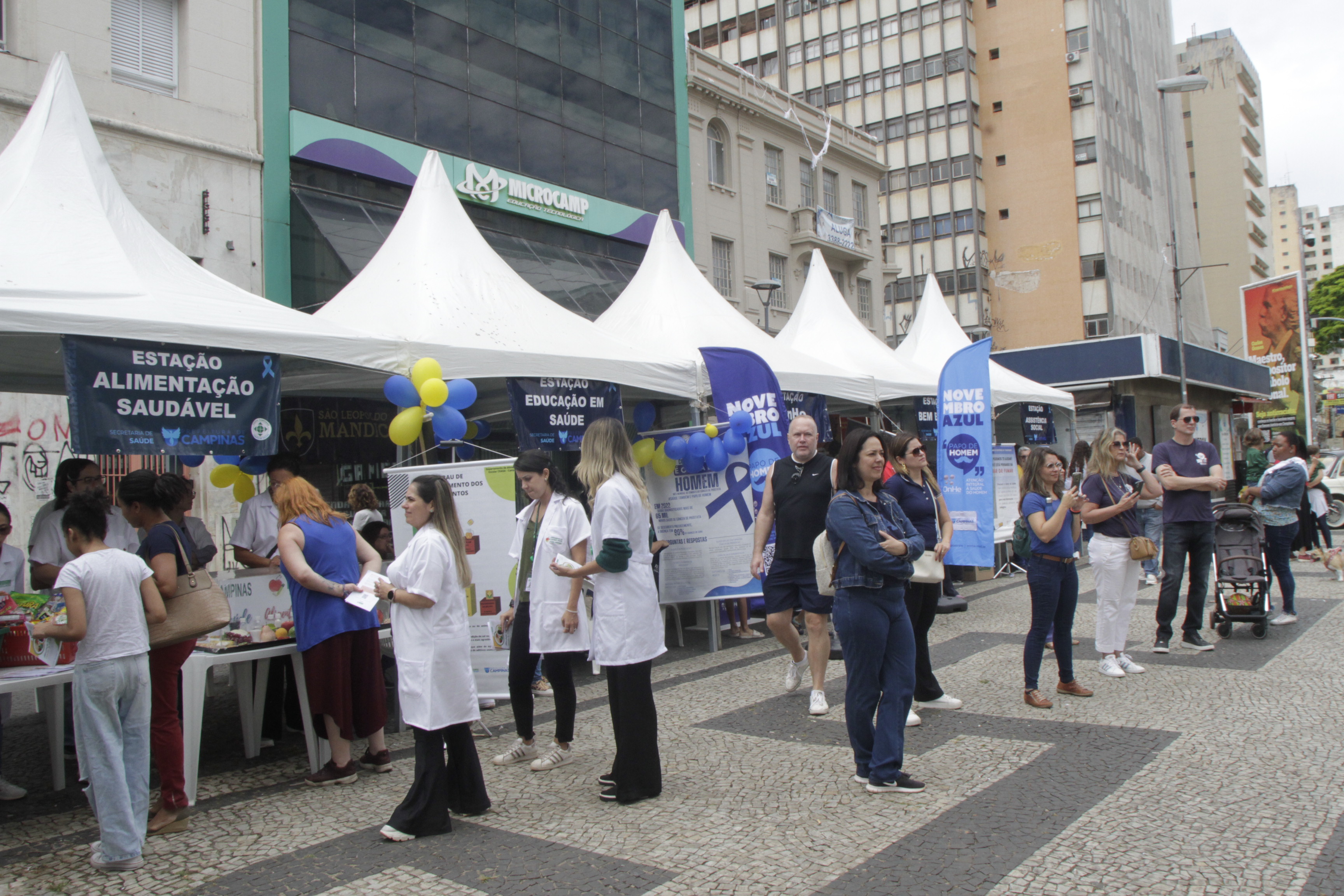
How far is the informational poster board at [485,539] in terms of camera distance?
6961 millimetres

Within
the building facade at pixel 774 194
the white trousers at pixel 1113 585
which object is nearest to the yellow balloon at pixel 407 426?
the white trousers at pixel 1113 585

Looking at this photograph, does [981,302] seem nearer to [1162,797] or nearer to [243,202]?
[243,202]

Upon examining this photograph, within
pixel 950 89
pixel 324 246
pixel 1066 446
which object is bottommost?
pixel 1066 446

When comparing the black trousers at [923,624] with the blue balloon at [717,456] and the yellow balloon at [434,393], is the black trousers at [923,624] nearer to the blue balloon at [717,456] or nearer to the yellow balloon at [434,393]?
the blue balloon at [717,456]

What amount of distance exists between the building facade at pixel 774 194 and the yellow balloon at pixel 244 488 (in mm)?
19165

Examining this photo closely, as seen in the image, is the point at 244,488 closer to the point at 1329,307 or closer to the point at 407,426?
the point at 407,426

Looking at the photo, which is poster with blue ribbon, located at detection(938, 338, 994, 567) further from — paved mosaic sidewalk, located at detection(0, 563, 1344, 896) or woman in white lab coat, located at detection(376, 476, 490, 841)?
woman in white lab coat, located at detection(376, 476, 490, 841)

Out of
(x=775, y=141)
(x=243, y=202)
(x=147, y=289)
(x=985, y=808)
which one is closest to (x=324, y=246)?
(x=243, y=202)

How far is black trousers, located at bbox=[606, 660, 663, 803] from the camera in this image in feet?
15.4

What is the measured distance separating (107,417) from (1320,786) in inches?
265

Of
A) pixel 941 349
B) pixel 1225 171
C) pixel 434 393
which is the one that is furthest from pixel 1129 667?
pixel 1225 171

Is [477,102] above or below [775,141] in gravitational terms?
below

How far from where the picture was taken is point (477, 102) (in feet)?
57.7

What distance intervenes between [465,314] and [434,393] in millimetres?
1485
